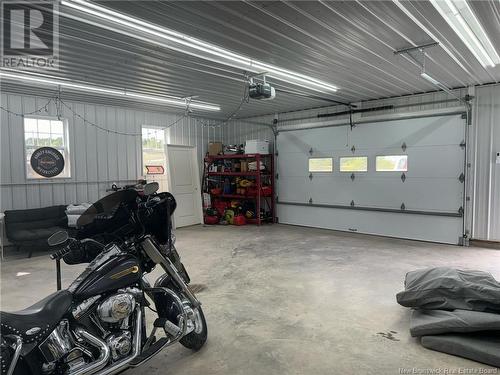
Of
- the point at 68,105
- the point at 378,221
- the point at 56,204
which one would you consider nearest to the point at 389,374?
the point at 378,221

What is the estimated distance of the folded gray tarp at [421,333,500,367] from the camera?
7.88ft

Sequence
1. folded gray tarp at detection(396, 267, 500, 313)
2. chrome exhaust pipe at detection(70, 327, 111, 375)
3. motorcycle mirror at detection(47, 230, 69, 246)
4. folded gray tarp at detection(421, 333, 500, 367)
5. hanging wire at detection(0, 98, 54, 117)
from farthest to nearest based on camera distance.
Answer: hanging wire at detection(0, 98, 54, 117)
folded gray tarp at detection(396, 267, 500, 313)
folded gray tarp at detection(421, 333, 500, 367)
motorcycle mirror at detection(47, 230, 69, 246)
chrome exhaust pipe at detection(70, 327, 111, 375)

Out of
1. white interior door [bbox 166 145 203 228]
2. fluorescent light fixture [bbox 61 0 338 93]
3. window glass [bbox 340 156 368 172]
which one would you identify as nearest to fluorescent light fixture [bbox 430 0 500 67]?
fluorescent light fixture [bbox 61 0 338 93]

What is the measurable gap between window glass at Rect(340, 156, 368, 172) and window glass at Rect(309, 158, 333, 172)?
300 millimetres

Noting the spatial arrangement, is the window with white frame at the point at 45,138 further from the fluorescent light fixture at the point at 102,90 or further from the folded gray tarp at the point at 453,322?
the folded gray tarp at the point at 453,322

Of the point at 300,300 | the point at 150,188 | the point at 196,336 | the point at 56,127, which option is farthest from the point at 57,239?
the point at 56,127

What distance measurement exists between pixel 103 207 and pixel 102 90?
439 cm

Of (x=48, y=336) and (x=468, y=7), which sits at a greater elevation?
(x=468, y=7)

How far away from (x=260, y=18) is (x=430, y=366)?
3.23 meters

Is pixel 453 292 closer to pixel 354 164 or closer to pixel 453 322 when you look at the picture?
pixel 453 322

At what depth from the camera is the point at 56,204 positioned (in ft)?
21.5

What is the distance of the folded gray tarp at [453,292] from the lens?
2.78 m

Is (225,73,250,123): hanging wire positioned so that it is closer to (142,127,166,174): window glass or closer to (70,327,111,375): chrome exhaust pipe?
(142,127,166,174): window glass

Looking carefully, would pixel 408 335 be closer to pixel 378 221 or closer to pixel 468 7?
pixel 468 7
